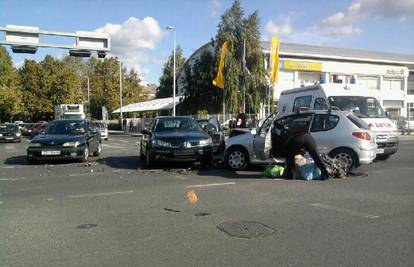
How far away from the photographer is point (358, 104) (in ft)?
50.1

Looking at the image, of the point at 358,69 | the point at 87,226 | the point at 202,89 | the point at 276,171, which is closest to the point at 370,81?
the point at 358,69

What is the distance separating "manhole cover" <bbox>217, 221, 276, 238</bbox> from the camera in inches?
241

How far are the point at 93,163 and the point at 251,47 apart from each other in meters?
30.5

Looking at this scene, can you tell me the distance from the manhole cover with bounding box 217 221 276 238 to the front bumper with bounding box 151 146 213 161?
247 inches

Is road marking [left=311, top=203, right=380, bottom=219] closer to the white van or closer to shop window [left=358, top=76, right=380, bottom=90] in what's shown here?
the white van

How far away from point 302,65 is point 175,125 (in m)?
Result: 42.5

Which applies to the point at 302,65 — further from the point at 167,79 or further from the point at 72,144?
the point at 167,79

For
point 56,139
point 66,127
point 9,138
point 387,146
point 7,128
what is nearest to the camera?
point 387,146

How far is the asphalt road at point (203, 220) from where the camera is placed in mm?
5246

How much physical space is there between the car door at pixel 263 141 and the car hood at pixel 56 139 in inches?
252

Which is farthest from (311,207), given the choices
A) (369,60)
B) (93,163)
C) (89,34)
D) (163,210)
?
(369,60)

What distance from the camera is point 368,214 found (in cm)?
721

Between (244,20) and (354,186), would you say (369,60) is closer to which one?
(244,20)

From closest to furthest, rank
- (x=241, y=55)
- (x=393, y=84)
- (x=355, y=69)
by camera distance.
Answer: (x=241, y=55), (x=355, y=69), (x=393, y=84)
